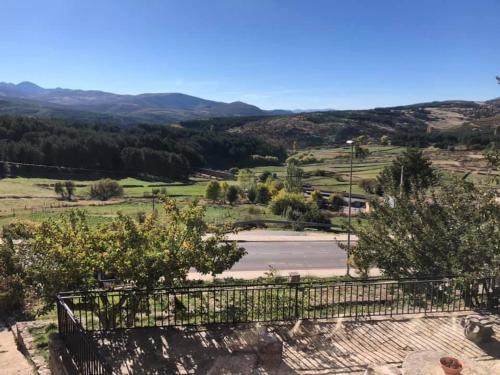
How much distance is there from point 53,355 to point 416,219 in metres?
10.7

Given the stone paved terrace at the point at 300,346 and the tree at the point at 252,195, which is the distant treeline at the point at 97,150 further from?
the stone paved terrace at the point at 300,346

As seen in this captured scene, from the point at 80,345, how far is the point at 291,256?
26042 millimetres

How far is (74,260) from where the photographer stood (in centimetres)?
1048

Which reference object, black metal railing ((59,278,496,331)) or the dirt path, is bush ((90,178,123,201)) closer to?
the dirt path

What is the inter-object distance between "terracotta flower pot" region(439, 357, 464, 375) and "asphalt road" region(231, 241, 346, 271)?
68.3 feet

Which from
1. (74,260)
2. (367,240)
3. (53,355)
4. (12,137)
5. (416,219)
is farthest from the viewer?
(12,137)

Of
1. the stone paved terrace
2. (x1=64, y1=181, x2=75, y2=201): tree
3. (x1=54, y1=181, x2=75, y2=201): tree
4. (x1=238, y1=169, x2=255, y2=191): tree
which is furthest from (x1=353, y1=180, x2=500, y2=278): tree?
(x1=64, y1=181, x2=75, y2=201): tree

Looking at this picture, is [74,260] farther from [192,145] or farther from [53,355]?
[192,145]

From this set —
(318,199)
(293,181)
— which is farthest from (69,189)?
(318,199)

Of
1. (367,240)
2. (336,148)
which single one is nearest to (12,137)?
(336,148)

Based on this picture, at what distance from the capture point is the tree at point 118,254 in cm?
1050

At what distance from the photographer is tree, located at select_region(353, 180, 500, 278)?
12.6 m

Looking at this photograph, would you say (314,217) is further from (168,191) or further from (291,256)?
(168,191)

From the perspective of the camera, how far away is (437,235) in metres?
13.8
